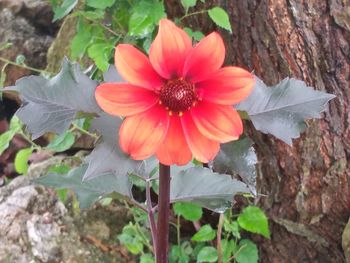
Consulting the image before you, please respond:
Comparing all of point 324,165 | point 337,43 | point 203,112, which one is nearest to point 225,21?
point 337,43

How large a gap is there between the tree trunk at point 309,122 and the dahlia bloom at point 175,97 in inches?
28.9

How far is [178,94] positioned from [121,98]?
68 millimetres

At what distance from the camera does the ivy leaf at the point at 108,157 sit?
2.22 ft

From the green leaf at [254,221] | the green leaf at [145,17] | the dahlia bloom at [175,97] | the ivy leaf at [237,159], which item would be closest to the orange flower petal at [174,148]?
the dahlia bloom at [175,97]

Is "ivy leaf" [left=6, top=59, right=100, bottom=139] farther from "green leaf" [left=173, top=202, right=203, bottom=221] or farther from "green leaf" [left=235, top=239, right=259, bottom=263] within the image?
"green leaf" [left=235, top=239, right=259, bottom=263]

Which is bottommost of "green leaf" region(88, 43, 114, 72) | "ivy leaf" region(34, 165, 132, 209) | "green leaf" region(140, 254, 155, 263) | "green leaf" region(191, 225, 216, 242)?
"green leaf" region(140, 254, 155, 263)

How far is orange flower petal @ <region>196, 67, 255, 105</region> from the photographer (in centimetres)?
64

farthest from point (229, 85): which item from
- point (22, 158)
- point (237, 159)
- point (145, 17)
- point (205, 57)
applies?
point (22, 158)

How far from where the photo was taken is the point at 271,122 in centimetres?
77

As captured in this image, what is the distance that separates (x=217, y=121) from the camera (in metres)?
0.65

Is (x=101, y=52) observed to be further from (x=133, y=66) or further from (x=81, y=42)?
(x=133, y=66)

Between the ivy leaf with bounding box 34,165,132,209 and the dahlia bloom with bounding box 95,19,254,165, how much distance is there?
242 millimetres

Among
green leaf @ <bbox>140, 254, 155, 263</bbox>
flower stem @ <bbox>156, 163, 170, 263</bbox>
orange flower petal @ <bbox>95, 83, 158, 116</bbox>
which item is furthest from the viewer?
green leaf @ <bbox>140, 254, 155, 263</bbox>

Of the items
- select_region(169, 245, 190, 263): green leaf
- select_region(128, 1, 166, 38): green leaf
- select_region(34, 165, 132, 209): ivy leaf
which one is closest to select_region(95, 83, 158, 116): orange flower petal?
select_region(34, 165, 132, 209): ivy leaf
